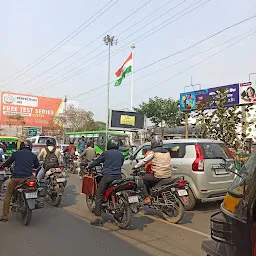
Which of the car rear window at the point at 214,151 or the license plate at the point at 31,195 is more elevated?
the car rear window at the point at 214,151

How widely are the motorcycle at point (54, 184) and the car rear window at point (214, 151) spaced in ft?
11.0

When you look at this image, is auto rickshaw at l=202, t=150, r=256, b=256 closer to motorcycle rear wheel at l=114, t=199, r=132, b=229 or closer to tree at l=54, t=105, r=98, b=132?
motorcycle rear wheel at l=114, t=199, r=132, b=229

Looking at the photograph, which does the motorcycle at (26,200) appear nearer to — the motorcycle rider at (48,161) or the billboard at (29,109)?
the motorcycle rider at (48,161)

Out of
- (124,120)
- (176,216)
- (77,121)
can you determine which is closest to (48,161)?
(176,216)

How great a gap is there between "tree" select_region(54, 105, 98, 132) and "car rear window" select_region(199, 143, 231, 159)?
1530 inches

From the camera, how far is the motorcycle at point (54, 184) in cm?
779

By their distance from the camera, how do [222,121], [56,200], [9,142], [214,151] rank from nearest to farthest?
[214,151] < [56,200] < [222,121] < [9,142]

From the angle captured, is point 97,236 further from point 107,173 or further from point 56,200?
point 56,200

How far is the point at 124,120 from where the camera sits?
981 inches

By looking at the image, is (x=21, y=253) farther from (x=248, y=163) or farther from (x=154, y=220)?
(x=248, y=163)

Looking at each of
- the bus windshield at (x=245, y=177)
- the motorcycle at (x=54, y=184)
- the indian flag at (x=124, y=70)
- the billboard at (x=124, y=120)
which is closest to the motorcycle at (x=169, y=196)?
the motorcycle at (x=54, y=184)

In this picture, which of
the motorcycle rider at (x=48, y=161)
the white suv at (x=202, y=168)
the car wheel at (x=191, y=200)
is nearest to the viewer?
the white suv at (x=202, y=168)

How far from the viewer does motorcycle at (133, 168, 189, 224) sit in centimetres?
623

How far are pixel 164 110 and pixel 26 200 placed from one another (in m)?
31.6
